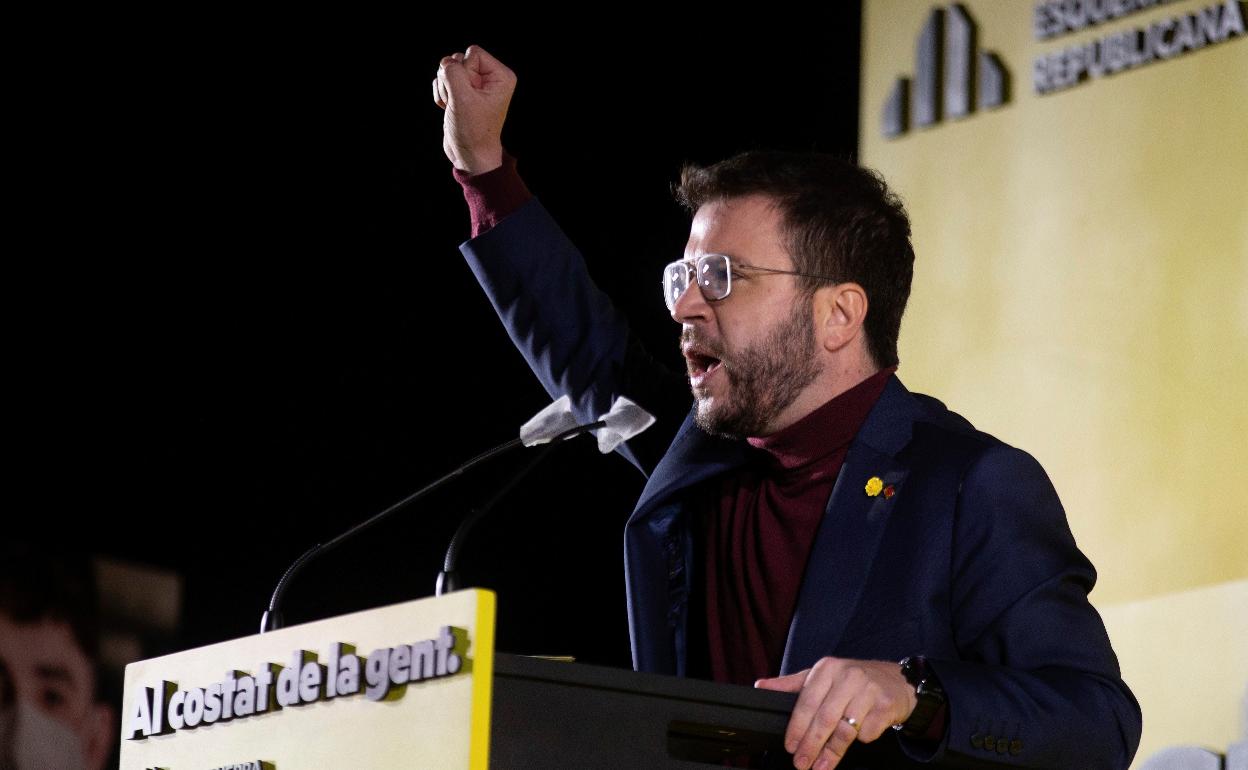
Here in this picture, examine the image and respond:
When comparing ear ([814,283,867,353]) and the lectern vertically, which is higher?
ear ([814,283,867,353])

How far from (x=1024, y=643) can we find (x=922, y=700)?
0.94ft

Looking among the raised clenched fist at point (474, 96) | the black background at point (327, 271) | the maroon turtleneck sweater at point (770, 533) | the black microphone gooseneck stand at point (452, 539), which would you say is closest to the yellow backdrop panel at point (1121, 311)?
the black background at point (327, 271)

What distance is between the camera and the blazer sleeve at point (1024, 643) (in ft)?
4.59

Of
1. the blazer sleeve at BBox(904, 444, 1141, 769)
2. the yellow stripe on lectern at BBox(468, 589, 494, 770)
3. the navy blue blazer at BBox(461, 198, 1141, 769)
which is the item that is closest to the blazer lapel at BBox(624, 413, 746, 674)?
the navy blue blazer at BBox(461, 198, 1141, 769)

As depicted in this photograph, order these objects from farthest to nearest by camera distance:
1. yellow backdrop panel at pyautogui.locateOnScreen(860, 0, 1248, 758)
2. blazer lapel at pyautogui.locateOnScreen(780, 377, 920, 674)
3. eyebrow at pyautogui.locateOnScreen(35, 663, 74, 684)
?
eyebrow at pyautogui.locateOnScreen(35, 663, 74, 684), yellow backdrop panel at pyautogui.locateOnScreen(860, 0, 1248, 758), blazer lapel at pyautogui.locateOnScreen(780, 377, 920, 674)

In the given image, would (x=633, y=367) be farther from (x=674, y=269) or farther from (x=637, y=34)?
(x=637, y=34)

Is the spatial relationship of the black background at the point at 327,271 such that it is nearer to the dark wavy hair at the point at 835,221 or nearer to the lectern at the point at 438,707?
the dark wavy hair at the point at 835,221

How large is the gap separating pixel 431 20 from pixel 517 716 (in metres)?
3.65

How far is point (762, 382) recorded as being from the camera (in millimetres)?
2059

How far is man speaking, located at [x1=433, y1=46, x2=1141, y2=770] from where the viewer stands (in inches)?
55.9

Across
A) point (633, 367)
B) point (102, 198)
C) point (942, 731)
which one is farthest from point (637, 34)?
point (942, 731)

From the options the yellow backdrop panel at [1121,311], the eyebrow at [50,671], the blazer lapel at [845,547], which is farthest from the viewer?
the eyebrow at [50,671]

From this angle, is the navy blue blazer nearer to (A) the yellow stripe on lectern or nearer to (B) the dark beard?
(B) the dark beard

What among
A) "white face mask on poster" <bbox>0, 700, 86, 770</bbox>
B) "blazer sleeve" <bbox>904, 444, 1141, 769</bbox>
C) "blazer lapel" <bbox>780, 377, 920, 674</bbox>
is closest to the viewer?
"blazer sleeve" <bbox>904, 444, 1141, 769</bbox>
